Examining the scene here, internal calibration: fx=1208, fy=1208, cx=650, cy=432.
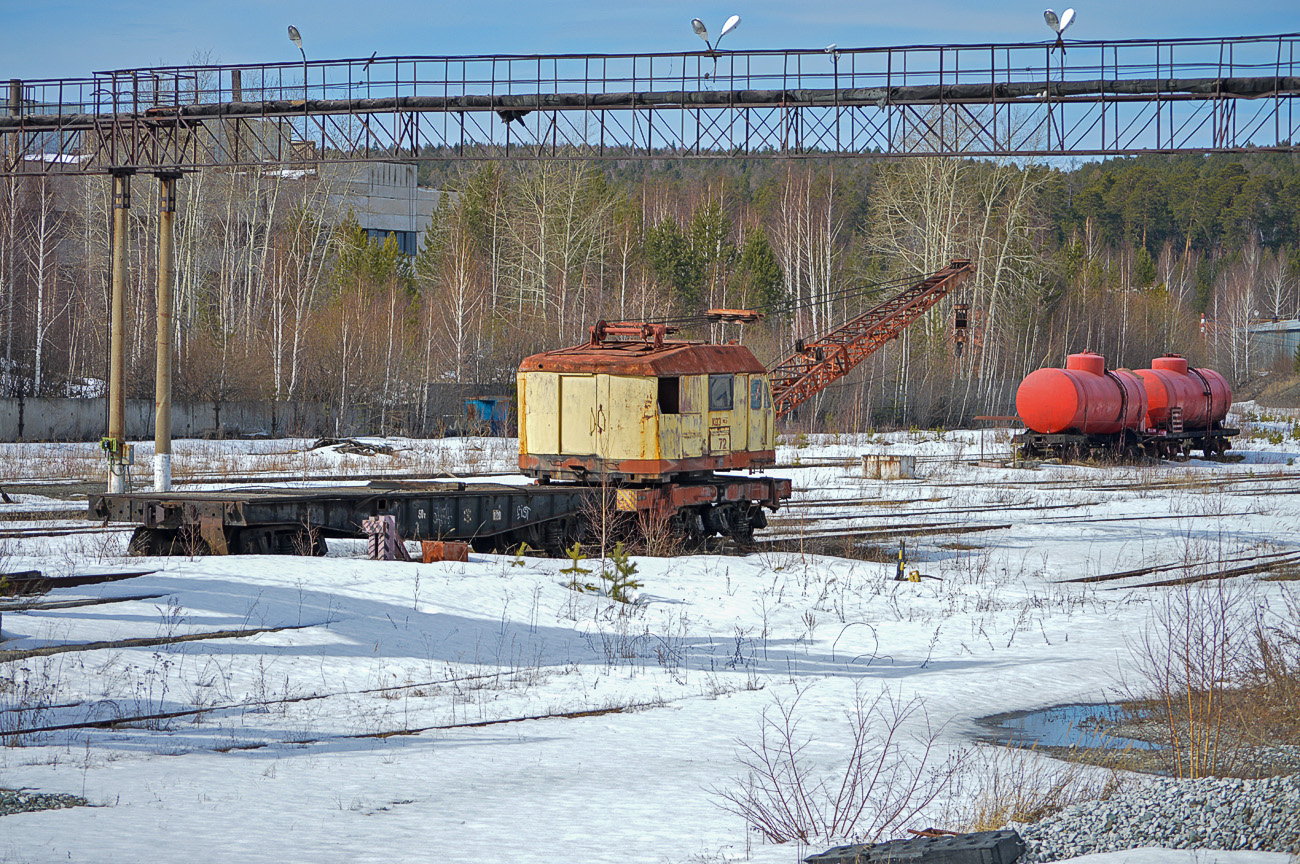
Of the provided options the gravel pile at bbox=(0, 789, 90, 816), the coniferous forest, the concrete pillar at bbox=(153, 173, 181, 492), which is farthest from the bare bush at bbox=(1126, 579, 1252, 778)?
the coniferous forest

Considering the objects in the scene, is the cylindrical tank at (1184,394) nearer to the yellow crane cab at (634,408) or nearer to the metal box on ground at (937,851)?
the yellow crane cab at (634,408)

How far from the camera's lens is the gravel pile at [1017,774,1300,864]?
5.70 m

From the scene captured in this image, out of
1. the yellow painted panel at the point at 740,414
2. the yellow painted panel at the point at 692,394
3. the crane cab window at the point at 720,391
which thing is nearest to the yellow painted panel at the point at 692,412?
the yellow painted panel at the point at 692,394

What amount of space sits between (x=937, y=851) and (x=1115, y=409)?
30122 mm

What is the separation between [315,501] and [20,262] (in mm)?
30542

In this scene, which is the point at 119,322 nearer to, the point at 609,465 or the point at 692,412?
the point at 609,465

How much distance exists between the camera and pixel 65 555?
47.2 feet

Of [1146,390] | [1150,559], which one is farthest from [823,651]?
[1146,390]

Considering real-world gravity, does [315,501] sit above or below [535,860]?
above

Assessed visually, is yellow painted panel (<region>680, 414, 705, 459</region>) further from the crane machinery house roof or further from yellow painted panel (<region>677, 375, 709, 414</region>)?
the crane machinery house roof

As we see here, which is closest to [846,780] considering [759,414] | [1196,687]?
[1196,687]

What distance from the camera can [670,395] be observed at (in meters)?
17.5

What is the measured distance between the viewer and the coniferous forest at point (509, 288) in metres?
40.2

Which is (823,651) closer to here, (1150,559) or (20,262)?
(1150,559)
